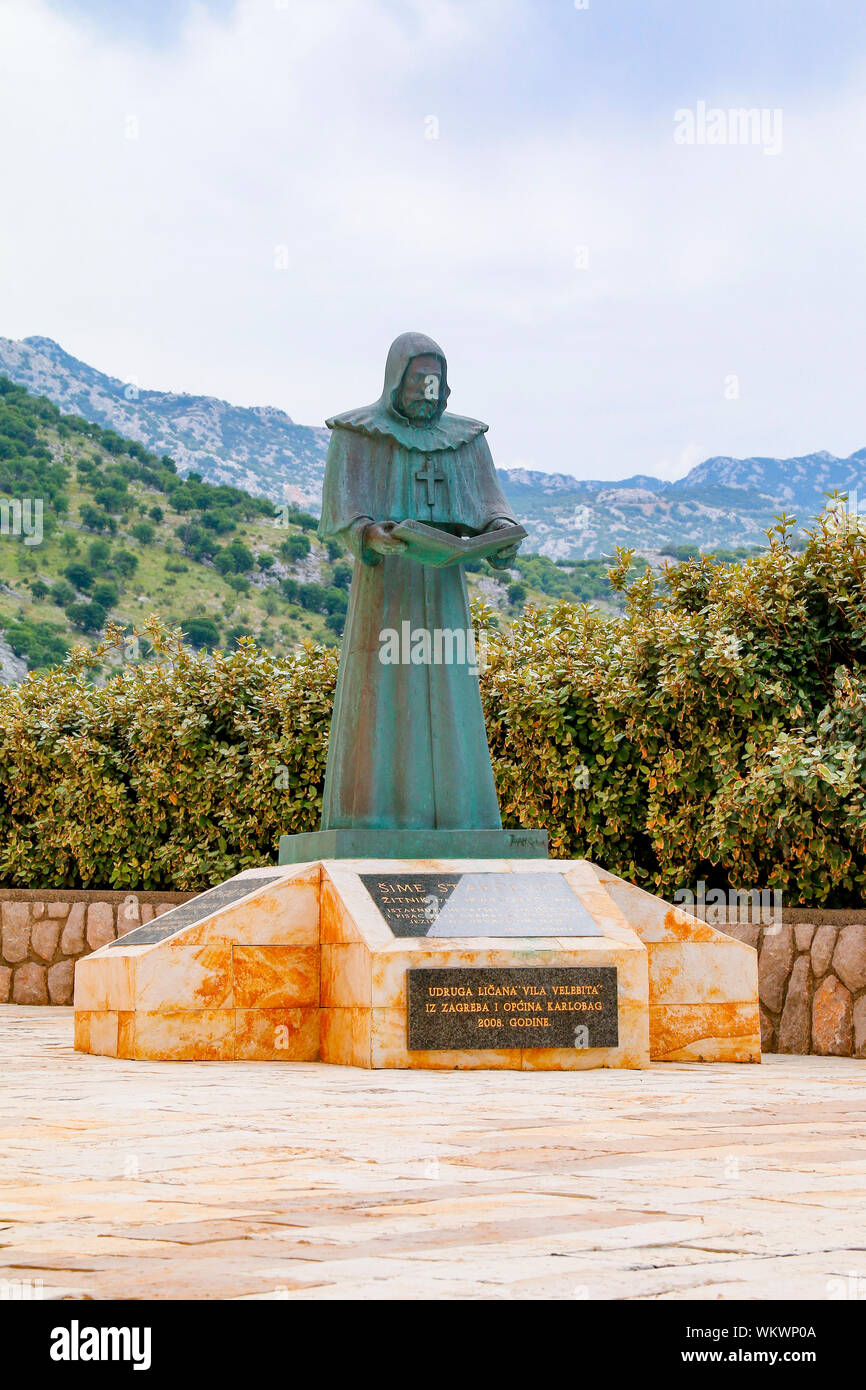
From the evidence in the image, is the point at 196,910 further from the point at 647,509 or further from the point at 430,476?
the point at 647,509

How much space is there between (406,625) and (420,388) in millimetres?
1419

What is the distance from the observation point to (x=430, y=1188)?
3.44m

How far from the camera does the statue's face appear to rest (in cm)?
827

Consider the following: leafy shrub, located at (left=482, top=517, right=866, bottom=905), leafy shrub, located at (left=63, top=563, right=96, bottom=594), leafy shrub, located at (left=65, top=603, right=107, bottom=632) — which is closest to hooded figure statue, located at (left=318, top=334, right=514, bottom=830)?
leafy shrub, located at (left=482, top=517, right=866, bottom=905)

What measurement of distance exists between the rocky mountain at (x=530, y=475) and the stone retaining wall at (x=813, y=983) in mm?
84788

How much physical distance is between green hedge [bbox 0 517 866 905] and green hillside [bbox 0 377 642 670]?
1079 inches

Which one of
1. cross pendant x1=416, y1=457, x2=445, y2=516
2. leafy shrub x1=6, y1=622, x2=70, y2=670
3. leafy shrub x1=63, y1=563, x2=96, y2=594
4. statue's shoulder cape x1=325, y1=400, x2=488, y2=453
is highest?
leafy shrub x1=63, y1=563, x2=96, y2=594

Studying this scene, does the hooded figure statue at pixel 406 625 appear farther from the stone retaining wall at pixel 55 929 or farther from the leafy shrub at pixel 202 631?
the leafy shrub at pixel 202 631

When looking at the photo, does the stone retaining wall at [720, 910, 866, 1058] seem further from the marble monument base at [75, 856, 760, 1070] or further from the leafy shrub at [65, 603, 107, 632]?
the leafy shrub at [65, 603, 107, 632]

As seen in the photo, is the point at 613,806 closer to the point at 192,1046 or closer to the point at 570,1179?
the point at 192,1046

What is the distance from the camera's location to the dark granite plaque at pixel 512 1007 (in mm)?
6641

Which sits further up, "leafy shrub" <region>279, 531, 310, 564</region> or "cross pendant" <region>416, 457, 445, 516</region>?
"leafy shrub" <region>279, 531, 310, 564</region>

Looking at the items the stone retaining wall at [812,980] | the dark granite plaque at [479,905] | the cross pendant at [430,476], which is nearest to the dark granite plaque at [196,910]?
the dark granite plaque at [479,905]

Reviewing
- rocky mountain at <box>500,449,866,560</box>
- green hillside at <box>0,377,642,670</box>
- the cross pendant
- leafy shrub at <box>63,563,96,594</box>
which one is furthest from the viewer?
rocky mountain at <box>500,449,866,560</box>
